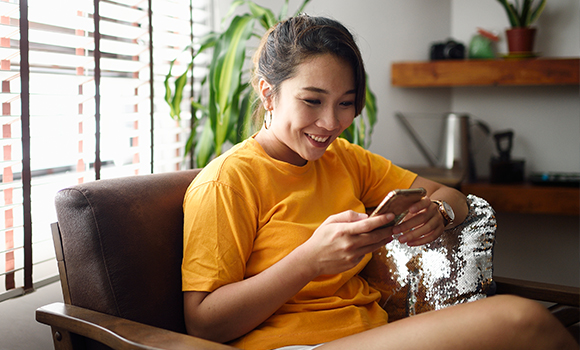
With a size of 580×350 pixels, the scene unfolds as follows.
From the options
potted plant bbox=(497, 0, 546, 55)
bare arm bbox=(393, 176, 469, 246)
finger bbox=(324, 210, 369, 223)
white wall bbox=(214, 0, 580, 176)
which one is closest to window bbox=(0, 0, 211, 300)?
finger bbox=(324, 210, 369, 223)

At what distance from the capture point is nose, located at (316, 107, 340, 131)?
1.08m

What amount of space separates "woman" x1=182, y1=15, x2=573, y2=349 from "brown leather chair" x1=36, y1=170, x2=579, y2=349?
0.30 ft

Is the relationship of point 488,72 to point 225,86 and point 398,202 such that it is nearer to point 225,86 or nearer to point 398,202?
point 225,86

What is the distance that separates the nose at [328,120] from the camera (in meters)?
1.08

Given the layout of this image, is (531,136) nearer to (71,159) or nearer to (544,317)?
A: (544,317)

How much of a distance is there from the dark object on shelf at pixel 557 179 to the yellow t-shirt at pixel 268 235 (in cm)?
176

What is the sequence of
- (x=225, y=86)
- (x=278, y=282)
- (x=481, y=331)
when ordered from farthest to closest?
1. (x=225, y=86)
2. (x=278, y=282)
3. (x=481, y=331)

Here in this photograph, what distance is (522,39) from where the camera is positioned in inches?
102

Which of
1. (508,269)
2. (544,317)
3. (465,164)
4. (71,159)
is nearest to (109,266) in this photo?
(71,159)

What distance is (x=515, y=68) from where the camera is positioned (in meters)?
2.55

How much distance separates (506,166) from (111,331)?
2360 mm

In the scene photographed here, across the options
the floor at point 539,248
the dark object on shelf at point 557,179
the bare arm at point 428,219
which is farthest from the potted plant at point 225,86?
the floor at point 539,248

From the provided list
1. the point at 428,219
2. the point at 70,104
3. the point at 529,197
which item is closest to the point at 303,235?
the point at 428,219

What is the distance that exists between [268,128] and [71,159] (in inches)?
28.2
